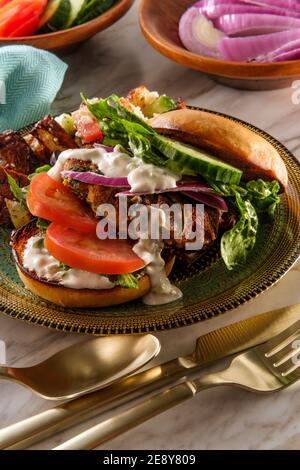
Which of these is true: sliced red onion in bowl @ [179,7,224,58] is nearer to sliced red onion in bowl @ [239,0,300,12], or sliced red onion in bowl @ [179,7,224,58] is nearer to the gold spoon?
sliced red onion in bowl @ [239,0,300,12]

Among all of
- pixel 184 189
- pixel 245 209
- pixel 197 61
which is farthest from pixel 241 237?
pixel 197 61

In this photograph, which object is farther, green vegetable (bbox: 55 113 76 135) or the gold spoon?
green vegetable (bbox: 55 113 76 135)

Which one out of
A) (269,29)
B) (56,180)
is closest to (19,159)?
(56,180)

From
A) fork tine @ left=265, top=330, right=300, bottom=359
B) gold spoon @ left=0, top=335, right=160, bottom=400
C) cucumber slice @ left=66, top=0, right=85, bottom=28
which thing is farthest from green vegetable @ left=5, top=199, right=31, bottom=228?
cucumber slice @ left=66, top=0, right=85, bottom=28

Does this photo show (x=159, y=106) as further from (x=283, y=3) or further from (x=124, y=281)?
(x=283, y=3)

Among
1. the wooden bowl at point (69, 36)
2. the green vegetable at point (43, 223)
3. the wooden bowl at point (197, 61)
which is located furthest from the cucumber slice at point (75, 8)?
the green vegetable at point (43, 223)

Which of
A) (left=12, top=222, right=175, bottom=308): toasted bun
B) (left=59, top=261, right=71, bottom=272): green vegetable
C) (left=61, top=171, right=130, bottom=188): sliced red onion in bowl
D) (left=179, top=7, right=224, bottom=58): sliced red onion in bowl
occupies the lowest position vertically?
(left=12, top=222, right=175, bottom=308): toasted bun
